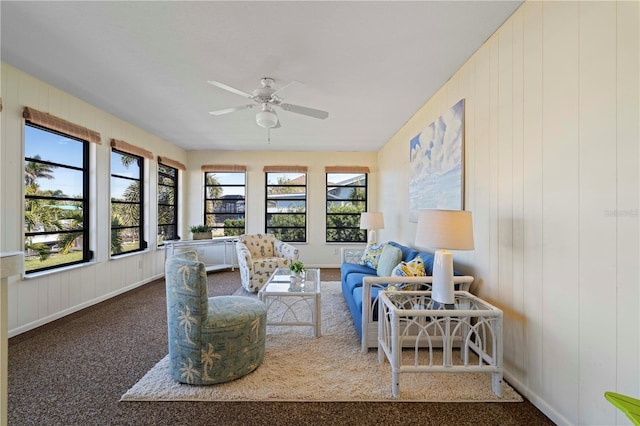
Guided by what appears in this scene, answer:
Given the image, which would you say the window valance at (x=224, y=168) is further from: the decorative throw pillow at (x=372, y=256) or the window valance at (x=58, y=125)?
the decorative throw pillow at (x=372, y=256)

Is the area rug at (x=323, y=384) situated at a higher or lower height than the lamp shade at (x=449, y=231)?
lower

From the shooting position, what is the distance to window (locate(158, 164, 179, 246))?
17.5ft

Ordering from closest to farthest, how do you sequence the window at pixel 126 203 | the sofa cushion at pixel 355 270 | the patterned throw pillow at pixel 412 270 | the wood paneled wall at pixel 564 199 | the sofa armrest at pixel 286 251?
the wood paneled wall at pixel 564 199
the patterned throw pillow at pixel 412 270
the sofa cushion at pixel 355 270
the window at pixel 126 203
the sofa armrest at pixel 286 251

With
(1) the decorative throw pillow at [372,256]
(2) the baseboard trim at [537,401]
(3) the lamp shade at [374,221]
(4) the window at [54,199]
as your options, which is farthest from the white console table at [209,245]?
(2) the baseboard trim at [537,401]

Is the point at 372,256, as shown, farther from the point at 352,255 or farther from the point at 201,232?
the point at 201,232

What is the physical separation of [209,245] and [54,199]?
2864 mm

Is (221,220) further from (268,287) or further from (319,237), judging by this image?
(268,287)

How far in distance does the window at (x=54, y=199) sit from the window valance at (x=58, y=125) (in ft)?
0.43

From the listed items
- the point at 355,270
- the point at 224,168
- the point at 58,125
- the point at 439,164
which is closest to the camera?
the point at 439,164

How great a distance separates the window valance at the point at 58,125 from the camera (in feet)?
9.23

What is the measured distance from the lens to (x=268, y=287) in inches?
119

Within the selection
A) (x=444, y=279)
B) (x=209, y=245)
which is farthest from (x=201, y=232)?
(x=444, y=279)

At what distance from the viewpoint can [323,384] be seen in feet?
6.48

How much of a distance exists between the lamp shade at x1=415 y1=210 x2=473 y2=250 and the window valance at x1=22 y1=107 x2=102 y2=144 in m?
4.00
